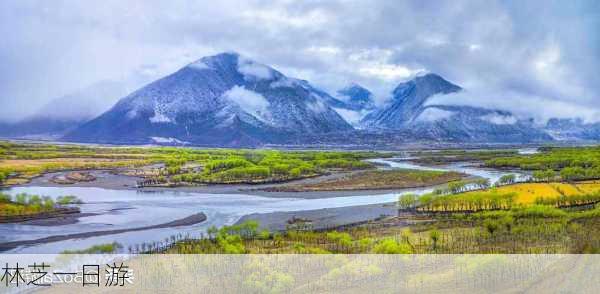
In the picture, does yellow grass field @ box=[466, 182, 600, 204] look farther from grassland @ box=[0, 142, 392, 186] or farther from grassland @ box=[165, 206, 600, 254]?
grassland @ box=[0, 142, 392, 186]

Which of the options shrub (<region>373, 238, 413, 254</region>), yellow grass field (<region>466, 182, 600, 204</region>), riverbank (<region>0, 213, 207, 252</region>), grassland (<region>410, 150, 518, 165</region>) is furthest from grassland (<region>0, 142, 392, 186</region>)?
shrub (<region>373, 238, 413, 254</region>)

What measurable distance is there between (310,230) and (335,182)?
1381 inches

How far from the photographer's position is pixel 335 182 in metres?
74.2

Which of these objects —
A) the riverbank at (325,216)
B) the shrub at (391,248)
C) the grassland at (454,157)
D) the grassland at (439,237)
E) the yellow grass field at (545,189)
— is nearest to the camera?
the shrub at (391,248)

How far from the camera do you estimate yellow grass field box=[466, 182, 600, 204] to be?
5322 centimetres

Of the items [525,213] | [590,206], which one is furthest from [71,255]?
[590,206]

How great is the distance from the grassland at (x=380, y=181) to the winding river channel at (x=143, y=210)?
16.9 feet

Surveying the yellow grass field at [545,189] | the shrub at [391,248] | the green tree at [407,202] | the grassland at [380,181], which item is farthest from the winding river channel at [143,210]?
the shrub at [391,248]

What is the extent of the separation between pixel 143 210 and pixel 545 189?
41.5 m

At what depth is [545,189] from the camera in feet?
193

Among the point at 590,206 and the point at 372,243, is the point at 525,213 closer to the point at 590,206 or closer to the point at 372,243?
the point at 590,206

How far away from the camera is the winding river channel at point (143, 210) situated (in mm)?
37719

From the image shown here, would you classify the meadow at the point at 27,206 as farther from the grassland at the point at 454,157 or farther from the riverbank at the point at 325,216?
the grassland at the point at 454,157

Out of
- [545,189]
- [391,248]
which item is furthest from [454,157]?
[391,248]
